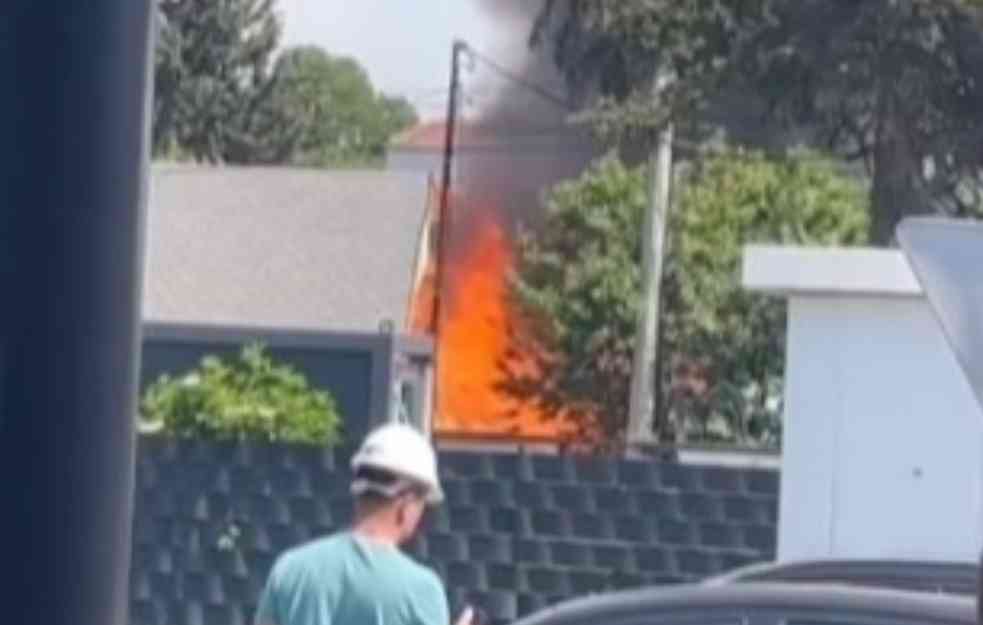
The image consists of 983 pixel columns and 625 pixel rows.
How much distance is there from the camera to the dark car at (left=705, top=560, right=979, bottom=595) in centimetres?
920

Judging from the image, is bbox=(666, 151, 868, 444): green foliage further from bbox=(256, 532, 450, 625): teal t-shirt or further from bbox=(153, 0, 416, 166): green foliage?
bbox=(256, 532, 450, 625): teal t-shirt

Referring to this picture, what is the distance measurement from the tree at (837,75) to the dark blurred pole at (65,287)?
28928 millimetres

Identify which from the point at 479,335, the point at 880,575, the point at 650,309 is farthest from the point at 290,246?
the point at 880,575

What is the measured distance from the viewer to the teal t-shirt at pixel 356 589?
24.4 feet

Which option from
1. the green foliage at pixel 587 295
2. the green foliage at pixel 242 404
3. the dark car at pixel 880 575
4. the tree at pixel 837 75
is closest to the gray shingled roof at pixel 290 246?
the green foliage at pixel 587 295

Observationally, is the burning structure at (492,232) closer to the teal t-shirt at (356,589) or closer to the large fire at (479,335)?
the large fire at (479,335)

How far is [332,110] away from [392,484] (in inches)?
4156

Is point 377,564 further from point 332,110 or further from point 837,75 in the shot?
point 332,110

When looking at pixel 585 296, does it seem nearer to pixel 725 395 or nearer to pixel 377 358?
pixel 725 395

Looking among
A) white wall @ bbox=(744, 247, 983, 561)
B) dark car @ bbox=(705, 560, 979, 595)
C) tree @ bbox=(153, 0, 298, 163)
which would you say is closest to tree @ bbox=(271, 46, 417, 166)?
tree @ bbox=(153, 0, 298, 163)

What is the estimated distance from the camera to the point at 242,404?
93.1 feet

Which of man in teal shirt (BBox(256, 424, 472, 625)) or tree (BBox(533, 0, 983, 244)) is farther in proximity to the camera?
tree (BBox(533, 0, 983, 244))

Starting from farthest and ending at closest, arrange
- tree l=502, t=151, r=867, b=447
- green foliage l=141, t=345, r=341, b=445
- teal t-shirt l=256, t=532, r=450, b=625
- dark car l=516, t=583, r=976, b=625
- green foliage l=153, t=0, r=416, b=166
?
green foliage l=153, t=0, r=416, b=166 → tree l=502, t=151, r=867, b=447 → green foliage l=141, t=345, r=341, b=445 → dark car l=516, t=583, r=976, b=625 → teal t-shirt l=256, t=532, r=450, b=625

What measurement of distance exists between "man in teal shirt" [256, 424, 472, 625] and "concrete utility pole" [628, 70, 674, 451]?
111 feet
